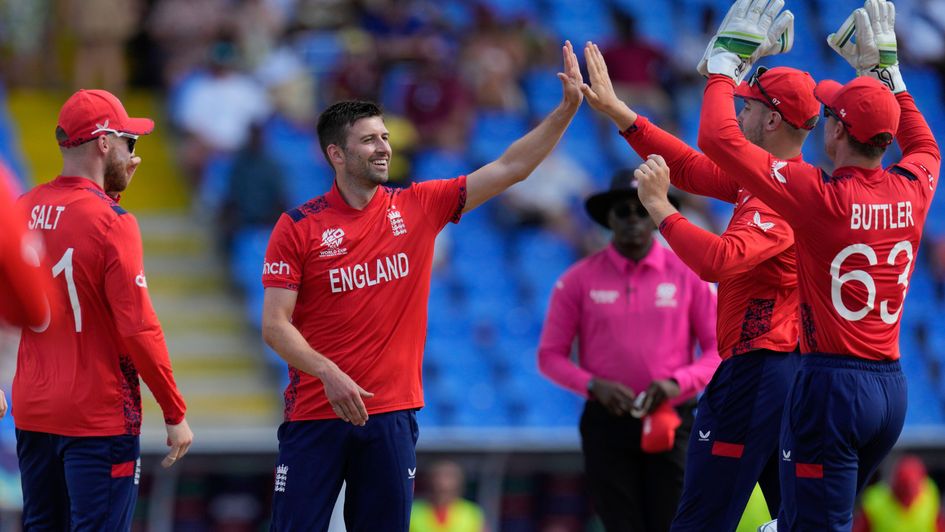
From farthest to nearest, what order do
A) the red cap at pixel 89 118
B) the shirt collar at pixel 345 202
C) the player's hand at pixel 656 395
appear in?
the player's hand at pixel 656 395
the shirt collar at pixel 345 202
the red cap at pixel 89 118

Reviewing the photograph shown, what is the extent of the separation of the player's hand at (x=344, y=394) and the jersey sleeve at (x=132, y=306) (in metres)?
0.69

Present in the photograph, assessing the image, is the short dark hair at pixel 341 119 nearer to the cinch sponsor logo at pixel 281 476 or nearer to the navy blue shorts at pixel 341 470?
the navy blue shorts at pixel 341 470

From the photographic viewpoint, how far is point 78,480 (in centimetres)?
568

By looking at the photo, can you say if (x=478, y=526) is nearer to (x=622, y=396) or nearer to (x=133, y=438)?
(x=622, y=396)

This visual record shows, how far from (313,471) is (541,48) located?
1085 centimetres

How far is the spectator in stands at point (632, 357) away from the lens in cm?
707

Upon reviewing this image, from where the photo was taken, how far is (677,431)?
23.6 feet

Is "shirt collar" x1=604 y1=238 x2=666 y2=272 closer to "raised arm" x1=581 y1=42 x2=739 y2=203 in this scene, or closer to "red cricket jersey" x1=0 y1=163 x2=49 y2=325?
"raised arm" x1=581 y1=42 x2=739 y2=203

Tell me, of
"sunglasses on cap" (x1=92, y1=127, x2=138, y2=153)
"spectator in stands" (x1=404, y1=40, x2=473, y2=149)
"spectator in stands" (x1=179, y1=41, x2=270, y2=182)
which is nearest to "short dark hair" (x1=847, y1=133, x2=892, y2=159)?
"sunglasses on cap" (x1=92, y1=127, x2=138, y2=153)

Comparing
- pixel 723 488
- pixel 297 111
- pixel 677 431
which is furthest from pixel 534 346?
pixel 723 488

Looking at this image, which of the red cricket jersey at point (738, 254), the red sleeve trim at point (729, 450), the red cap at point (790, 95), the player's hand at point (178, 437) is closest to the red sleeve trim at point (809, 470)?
the red sleeve trim at point (729, 450)

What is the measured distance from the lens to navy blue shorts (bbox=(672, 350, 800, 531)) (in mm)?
5891

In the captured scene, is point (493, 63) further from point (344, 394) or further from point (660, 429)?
point (344, 394)

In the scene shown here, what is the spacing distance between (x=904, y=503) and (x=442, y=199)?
Answer: 679 cm
